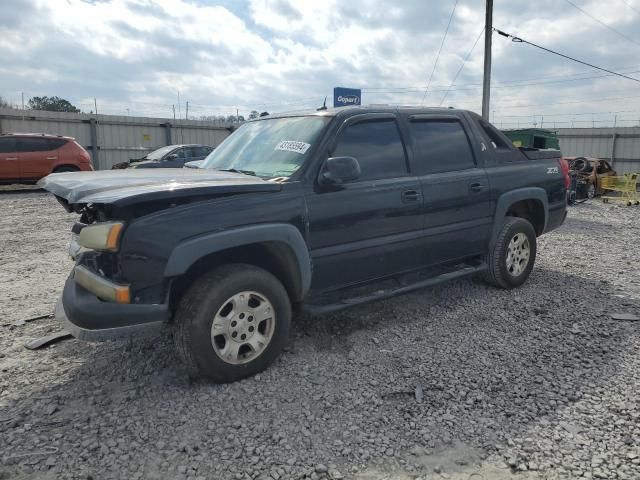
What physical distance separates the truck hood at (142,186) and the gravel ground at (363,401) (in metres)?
1.29

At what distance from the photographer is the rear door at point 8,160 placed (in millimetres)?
14391

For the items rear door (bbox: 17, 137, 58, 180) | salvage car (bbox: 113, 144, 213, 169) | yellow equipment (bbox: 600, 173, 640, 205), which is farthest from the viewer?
yellow equipment (bbox: 600, 173, 640, 205)

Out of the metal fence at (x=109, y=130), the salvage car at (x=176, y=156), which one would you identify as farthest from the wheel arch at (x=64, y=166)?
the metal fence at (x=109, y=130)

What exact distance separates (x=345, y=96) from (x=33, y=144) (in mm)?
9499

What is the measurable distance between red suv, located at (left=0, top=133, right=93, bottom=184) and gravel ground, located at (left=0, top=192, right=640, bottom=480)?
453 inches

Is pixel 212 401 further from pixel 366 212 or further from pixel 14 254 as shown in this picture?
pixel 14 254

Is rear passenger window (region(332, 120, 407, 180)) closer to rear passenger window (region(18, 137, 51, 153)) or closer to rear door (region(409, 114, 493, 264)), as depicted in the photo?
rear door (region(409, 114, 493, 264))

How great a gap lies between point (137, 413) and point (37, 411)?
62 centimetres

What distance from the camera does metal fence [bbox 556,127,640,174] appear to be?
954 inches


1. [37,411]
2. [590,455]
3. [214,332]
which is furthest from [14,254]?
[590,455]

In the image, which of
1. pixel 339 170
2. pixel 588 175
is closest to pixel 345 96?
pixel 588 175

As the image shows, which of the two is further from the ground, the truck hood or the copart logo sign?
the copart logo sign

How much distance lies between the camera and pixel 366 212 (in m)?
3.84

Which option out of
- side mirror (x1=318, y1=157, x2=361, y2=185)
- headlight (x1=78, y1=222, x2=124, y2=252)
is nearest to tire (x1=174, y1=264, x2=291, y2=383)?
headlight (x1=78, y1=222, x2=124, y2=252)
